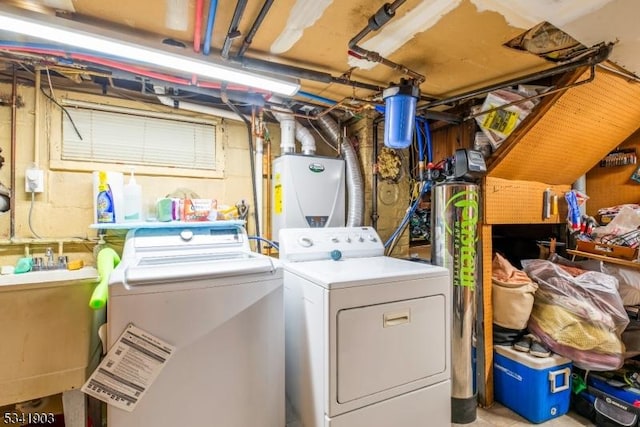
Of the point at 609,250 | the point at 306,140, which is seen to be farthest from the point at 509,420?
the point at 306,140

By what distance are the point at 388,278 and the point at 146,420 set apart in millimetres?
1241

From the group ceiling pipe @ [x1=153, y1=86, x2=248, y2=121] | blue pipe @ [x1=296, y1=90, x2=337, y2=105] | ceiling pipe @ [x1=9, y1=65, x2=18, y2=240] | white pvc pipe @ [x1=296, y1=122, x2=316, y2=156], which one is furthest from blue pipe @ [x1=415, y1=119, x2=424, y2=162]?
ceiling pipe @ [x1=9, y1=65, x2=18, y2=240]

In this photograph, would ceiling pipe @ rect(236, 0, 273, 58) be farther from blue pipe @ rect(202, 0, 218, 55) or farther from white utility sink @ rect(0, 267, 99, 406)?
white utility sink @ rect(0, 267, 99, 406)

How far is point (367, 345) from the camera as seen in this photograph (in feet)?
5.12

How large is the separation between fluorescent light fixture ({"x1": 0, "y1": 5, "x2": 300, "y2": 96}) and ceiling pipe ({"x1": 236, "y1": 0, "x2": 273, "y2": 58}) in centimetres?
12

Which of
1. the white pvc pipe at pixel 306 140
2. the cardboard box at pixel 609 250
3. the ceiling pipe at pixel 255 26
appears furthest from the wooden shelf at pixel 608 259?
the ceiling pipe at pixel 255 26

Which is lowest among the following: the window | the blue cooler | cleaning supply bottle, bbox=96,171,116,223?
the blue cooler

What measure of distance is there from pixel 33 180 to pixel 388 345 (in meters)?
2.38

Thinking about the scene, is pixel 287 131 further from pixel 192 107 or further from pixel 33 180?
pixel 33 180

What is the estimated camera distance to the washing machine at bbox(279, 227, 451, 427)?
1500 mm

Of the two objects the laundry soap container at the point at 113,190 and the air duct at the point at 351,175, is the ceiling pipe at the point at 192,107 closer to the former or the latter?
the laundry soap container at the point at 113,190

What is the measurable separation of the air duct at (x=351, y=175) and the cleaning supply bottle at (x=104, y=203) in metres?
1.69

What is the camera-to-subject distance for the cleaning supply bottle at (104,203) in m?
1.99

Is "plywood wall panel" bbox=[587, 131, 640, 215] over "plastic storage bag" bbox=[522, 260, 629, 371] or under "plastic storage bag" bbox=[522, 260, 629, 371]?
over
